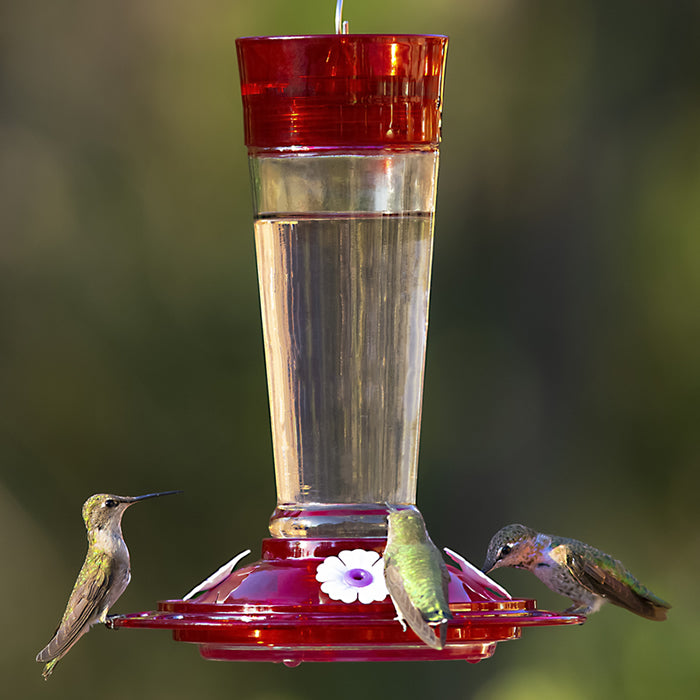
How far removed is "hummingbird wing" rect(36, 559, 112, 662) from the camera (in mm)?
3811

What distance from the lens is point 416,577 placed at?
9.49ft

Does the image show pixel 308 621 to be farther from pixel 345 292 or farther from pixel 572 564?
pixel 572 564

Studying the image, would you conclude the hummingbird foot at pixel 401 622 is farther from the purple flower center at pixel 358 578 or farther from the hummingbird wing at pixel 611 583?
the hummingbird wing at pixel 611 583

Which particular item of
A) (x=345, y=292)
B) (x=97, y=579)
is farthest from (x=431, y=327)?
(x=345, y=292)

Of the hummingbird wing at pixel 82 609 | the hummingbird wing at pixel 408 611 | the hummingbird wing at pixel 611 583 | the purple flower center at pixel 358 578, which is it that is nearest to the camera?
the hummingbird wing at pixel 408 611

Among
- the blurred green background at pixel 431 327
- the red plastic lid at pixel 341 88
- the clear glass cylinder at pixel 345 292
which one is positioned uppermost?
the red plastic lid at pixel 341 88

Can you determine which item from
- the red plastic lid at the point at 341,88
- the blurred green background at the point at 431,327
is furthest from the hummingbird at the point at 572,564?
the blurred green background at the point at 431,327

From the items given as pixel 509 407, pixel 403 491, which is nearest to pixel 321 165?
pixel 403 491

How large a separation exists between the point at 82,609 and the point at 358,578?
3.73 feet

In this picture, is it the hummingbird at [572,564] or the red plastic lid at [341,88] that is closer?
the red plastic lid at [341,88]

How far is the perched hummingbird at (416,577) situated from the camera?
280 cm

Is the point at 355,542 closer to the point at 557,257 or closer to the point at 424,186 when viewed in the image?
the point at 424,186

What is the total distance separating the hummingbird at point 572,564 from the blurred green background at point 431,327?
256cm

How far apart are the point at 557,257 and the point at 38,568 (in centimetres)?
288
